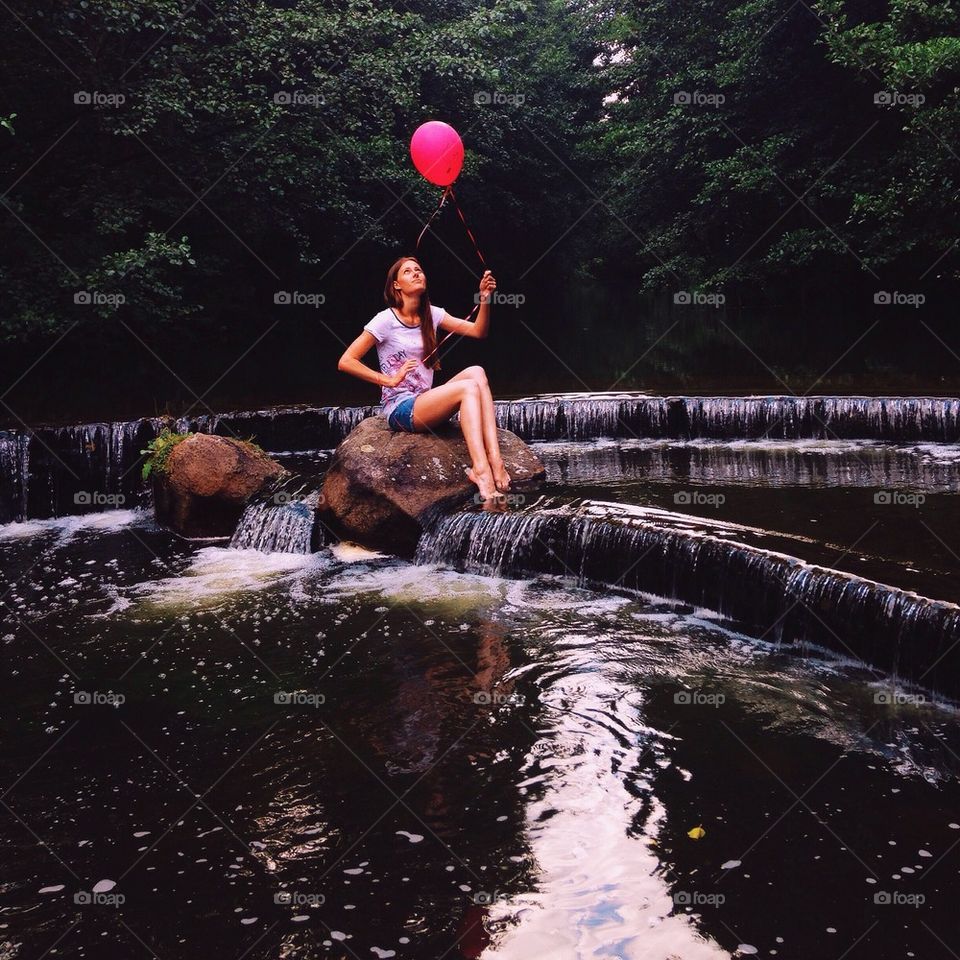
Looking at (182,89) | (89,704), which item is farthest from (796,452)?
(182,89)

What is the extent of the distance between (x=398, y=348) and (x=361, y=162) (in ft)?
47.4

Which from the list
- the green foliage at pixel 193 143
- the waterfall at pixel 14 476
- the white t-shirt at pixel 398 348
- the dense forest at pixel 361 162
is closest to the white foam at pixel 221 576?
the white t-shirt at pixel 398 348

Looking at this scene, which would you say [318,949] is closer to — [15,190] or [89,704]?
[89,704]

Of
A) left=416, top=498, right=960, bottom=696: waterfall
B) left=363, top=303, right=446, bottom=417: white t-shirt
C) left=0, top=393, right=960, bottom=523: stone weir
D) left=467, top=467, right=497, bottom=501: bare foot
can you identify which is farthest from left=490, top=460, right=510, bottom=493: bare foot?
left=0, top=393, right=960, bottom=523: stone weir

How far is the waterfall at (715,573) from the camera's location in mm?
5109

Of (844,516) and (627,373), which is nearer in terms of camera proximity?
(844,516)

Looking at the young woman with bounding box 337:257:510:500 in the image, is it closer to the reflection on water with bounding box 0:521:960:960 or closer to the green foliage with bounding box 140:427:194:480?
the reflection on water with bounding box 0:521:960:960

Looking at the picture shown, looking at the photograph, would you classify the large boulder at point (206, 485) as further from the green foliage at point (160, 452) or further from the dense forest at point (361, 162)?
the dense forest at point (361, 162)

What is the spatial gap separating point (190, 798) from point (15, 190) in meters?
14.8

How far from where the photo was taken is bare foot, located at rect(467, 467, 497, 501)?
7947mm

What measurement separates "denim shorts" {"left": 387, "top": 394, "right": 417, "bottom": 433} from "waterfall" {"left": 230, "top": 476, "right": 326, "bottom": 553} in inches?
38.9

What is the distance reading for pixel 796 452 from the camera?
36.7ft

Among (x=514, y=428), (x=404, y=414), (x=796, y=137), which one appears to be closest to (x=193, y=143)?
(x=514, y=428)

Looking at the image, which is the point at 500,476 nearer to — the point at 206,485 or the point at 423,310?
the point at 423,310
